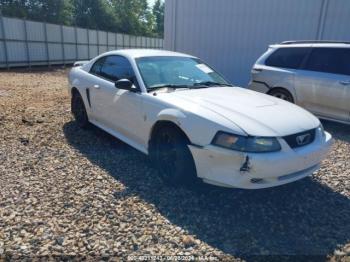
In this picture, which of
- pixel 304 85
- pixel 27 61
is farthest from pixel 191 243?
pixel 27 61

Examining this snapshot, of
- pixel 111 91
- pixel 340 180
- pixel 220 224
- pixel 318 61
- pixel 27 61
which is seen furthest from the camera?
pixel 27 61

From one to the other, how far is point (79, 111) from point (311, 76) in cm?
447

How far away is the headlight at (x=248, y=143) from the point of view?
2.84m

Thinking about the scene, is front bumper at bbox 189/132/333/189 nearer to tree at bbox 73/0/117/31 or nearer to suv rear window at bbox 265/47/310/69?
suv rear window at bbox 265/47/310/69

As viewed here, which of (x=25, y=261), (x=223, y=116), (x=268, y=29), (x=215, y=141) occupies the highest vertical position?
(x=268, y=29)

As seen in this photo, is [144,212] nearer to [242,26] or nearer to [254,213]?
[254,213]

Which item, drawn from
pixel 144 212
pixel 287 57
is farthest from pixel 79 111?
pixel 287 57

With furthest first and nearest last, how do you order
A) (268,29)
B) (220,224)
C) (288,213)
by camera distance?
(268,29)
(288,213)
(220,224)

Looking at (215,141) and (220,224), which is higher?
(215,141)

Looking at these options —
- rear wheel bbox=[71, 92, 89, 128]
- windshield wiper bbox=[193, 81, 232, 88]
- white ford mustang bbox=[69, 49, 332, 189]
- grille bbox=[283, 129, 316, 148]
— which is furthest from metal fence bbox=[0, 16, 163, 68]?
grille bbox=[283, 129, 316, 148]

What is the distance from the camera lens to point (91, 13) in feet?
111

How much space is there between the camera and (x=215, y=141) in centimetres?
295

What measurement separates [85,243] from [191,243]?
89 cm

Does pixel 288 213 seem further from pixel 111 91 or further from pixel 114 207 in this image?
pixel 111 91
